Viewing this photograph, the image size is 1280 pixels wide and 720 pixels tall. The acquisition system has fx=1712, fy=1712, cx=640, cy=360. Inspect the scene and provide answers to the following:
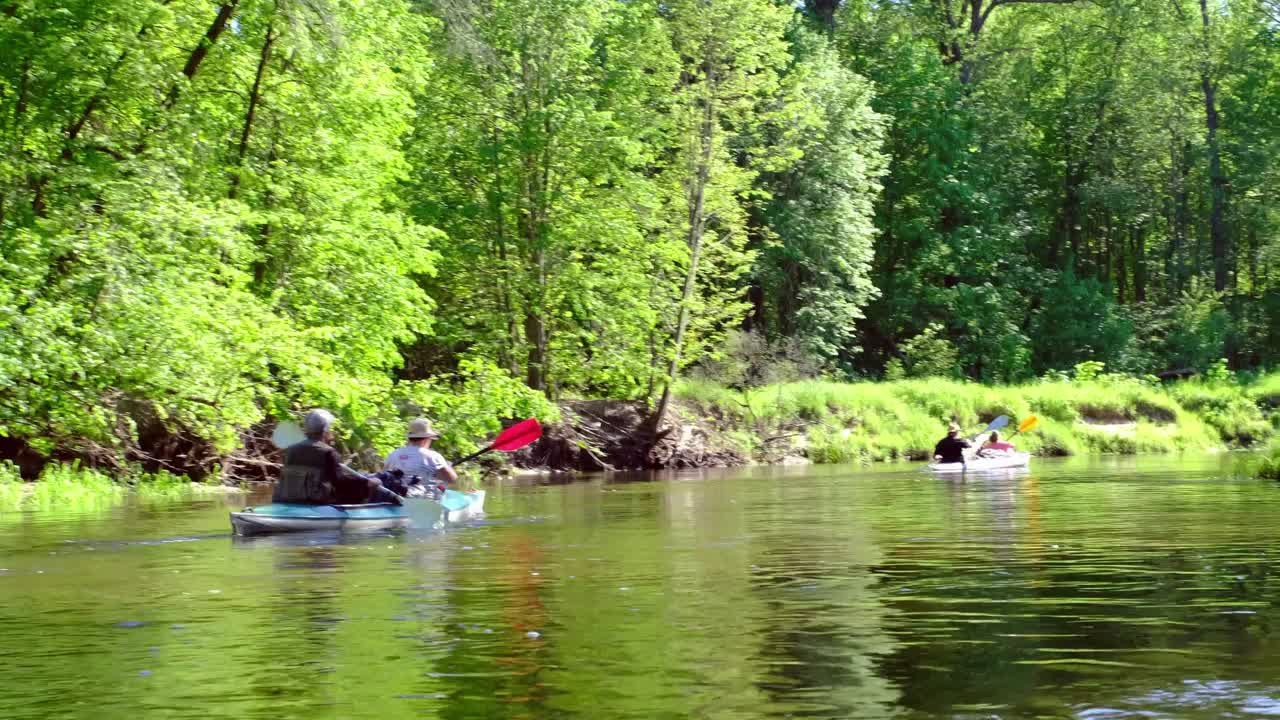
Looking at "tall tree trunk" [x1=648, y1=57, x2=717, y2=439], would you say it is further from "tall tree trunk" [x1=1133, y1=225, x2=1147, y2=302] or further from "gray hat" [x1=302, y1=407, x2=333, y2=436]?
"tall tree trunk" [x1=1133, y1=225, x2=1147, y2=302]

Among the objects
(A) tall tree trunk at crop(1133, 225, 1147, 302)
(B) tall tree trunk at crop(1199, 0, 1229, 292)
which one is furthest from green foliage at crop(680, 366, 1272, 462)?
(A) tall tree trunk at crop(1133, 225, 1147, 302)

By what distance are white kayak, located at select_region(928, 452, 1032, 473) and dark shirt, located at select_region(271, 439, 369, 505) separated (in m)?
17.6

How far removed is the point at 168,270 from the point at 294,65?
8.09 m

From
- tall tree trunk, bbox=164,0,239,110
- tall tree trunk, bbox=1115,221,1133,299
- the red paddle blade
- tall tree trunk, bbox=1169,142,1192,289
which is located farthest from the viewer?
tall tree trunk, bbox=1115,221,1133,299

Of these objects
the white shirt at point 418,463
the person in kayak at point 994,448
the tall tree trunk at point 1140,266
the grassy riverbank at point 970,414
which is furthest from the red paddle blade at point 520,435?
the tall tree trunk at point 1140,266

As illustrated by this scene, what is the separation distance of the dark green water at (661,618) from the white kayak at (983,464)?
13.1 m

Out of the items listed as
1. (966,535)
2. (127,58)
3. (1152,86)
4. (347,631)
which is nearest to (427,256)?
(127,58)

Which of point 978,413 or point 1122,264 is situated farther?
point 1122,264

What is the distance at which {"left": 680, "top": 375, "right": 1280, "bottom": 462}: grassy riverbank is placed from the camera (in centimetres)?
4506

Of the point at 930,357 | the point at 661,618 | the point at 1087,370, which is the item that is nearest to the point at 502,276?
the point at 930,357

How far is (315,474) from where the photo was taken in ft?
64.5

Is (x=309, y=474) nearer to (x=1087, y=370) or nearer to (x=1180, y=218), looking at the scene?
(x=1087, y=370)

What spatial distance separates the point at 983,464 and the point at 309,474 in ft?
64.9

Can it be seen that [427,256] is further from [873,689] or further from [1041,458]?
[873,689]
